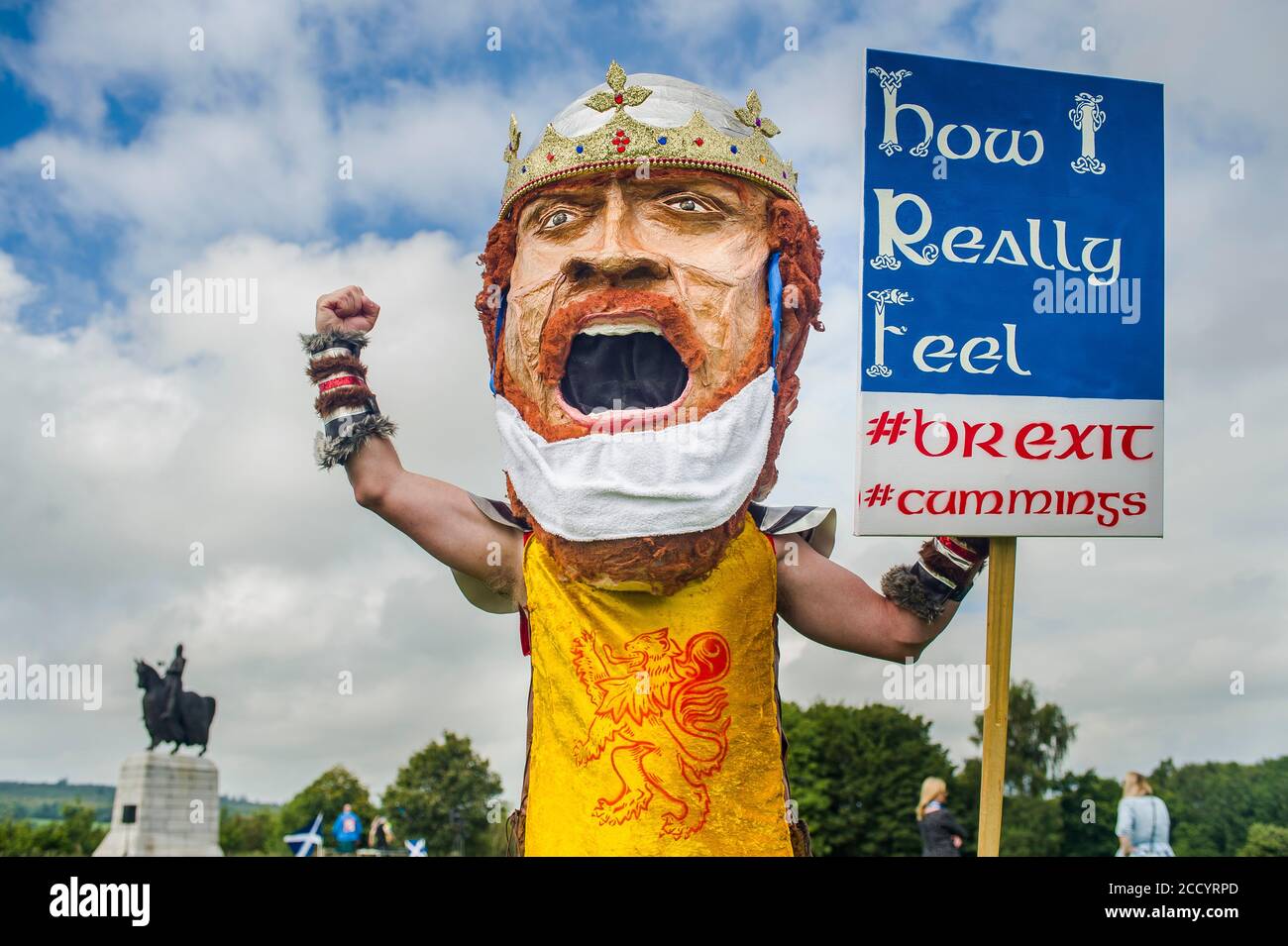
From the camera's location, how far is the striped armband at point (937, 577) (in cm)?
544

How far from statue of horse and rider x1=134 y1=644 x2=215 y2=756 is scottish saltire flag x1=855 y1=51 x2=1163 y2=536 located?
21.1 feet

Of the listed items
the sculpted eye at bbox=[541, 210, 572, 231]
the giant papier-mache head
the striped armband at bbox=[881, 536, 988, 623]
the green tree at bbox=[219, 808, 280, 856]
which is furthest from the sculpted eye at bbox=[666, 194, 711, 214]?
the green tree at bbox=[219, 808, 280, 856]

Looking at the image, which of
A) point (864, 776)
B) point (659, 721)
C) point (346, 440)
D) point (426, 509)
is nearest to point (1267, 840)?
point (864, 776)

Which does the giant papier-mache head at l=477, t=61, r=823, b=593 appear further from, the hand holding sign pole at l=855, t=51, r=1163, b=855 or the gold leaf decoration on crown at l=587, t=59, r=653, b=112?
the hand holding sign pole at l=855, t=51, r=1163, b=855

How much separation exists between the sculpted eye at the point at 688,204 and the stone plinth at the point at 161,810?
7075 millimetres

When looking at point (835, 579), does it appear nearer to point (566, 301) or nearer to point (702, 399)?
point (702, 399)

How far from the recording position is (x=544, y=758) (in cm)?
525

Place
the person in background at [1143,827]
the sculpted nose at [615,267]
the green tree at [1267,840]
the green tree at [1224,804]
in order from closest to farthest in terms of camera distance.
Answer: the sculpted nose at [615,267]
the person in background at [1143,827]
the green tree at [1267,840]
the green tree at [1224,804]

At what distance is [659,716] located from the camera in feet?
16.6

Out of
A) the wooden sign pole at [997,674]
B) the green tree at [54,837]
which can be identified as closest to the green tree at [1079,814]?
the green tree at [54,837]

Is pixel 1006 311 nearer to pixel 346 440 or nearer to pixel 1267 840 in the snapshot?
pixel 346 440

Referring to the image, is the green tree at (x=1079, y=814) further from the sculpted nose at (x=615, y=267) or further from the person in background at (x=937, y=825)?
the sculpted nose at (x=615, y=267)
